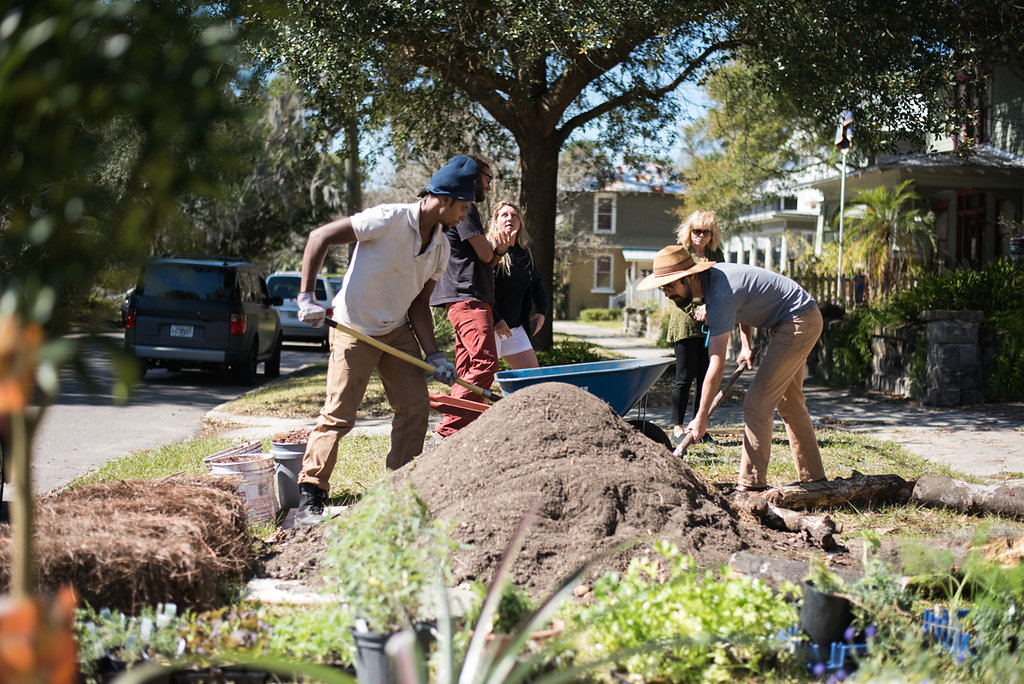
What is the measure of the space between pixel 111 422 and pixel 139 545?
23.3 feet

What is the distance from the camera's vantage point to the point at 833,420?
978 cm

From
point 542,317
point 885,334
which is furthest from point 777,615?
point 885,334

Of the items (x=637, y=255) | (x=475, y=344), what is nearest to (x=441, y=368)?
(x=475, y=344)

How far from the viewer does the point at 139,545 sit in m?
3.41

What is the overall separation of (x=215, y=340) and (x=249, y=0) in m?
11.6

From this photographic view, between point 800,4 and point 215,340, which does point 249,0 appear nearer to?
point 800,4

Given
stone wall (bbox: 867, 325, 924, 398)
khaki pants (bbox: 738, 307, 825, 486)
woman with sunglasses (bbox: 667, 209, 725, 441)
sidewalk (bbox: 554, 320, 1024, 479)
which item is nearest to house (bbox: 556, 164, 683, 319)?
stone wall (bbox: 867, 325, 924, 398)

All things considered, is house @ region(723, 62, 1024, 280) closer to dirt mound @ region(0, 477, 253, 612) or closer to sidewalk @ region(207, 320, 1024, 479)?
sidewalk @ region(207, 320, 1024, 479)

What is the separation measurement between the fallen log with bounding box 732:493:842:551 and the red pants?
197cm

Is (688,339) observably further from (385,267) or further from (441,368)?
(385,267)

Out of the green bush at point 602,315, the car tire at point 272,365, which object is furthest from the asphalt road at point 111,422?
the green bush at point 602,315

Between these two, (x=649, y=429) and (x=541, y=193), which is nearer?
(x=649, y=429)

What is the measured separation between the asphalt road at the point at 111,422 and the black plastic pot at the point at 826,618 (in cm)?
400

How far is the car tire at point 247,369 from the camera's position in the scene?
13843 mm
